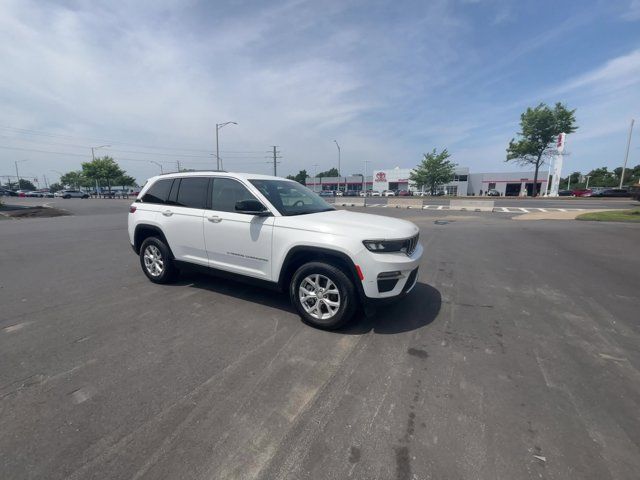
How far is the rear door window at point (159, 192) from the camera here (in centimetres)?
510

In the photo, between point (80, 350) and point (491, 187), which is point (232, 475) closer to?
point (80, 350)

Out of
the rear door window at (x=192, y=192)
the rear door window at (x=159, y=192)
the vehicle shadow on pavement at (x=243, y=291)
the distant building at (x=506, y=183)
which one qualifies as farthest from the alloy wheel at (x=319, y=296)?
the distant building at (x=506, y=183)

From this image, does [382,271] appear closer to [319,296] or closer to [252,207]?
[319,296]

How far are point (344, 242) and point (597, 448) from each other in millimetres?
2497

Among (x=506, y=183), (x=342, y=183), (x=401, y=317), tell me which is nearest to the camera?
(x=401, y=317)

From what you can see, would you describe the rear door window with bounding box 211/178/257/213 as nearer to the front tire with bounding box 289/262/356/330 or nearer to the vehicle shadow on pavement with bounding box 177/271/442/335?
the vehicle shadow on pavement with bounding box 177/271/442/335

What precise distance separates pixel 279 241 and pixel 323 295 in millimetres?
855

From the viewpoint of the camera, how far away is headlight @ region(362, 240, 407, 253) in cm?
339

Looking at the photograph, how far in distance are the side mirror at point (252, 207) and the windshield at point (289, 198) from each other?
0.67 ft

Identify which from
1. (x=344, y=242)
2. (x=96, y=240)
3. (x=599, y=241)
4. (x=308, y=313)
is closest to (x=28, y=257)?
(x=96, y=240)

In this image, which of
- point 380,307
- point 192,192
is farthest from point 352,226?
point 192,192

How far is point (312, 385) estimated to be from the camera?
106 inches

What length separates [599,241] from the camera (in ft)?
30.3

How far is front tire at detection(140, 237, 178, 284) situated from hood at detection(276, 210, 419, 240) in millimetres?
2341
